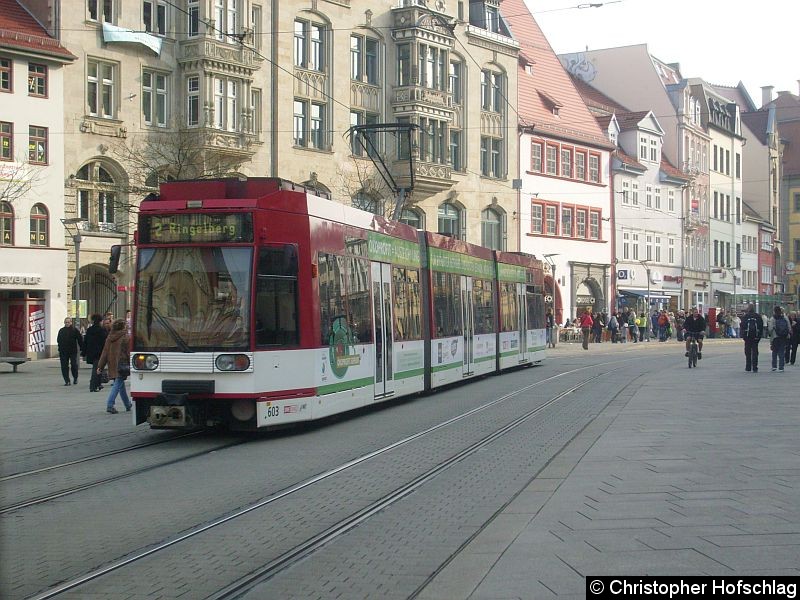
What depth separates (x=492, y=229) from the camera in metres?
59.3

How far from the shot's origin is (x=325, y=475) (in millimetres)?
11719

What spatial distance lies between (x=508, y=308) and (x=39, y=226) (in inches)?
717

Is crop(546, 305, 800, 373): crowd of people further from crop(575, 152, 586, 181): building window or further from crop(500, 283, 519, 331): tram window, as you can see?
crop(575, 152, 586, 181): building window

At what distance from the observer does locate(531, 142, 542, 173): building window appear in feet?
204

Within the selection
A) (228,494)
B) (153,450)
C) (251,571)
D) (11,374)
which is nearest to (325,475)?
(228,494)

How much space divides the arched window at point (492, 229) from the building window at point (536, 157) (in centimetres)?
442

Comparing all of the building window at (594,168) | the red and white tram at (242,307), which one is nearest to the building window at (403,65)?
the building window at (594,168)

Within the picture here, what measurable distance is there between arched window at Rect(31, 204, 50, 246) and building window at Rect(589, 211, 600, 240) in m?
35.9

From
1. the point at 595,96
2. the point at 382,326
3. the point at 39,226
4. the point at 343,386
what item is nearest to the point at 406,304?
the point at 382,326

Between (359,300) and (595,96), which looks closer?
(359,300)

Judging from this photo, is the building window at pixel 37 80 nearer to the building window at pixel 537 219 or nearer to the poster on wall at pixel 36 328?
the poster on wall at pixel 36 328

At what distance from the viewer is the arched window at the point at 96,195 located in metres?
39.9

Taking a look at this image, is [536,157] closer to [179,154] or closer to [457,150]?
[457,150]

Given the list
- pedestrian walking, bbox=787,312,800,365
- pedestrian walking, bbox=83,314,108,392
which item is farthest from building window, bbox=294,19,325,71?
pedestrian walking, bbox=83,314,108,392
